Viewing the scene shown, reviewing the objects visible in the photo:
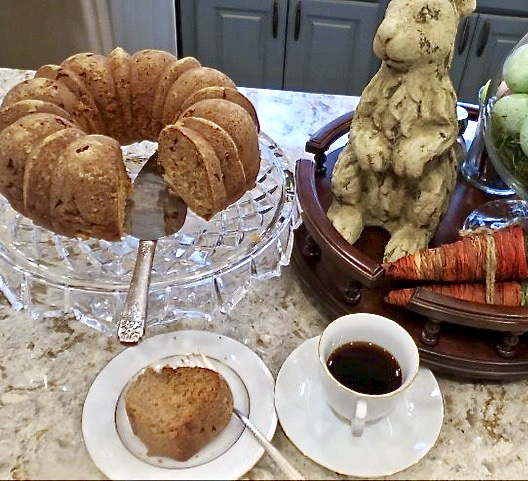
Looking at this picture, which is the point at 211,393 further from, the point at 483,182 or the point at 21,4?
the point at 21,4

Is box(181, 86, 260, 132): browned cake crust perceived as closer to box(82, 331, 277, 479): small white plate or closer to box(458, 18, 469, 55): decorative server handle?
box(82, 331, 277, 479): small white plate

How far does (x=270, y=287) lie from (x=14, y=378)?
34 cm

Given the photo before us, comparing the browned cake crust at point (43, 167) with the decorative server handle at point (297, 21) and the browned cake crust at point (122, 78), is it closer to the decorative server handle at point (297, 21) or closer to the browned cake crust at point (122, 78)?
the browned cake crust at point (122, 78)

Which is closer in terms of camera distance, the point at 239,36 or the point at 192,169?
the point at 192,169

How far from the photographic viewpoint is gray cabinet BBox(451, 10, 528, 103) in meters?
1.82

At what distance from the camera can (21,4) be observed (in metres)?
1.71

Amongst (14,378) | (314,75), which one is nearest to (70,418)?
(14,378)

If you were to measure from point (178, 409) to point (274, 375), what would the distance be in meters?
0.13

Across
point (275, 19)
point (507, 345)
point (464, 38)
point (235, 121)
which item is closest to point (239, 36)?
point (275, 19)

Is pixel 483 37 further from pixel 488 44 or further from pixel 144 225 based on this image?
pixel 144 225

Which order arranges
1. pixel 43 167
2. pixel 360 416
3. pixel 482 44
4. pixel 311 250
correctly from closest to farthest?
pixel 360 416 → pixel 43 167 → pixel 311 250 → pixel 482 44

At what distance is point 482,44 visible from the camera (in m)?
1.86

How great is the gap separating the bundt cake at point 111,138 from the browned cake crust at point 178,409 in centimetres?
20

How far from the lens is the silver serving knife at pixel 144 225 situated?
27.6 inches
